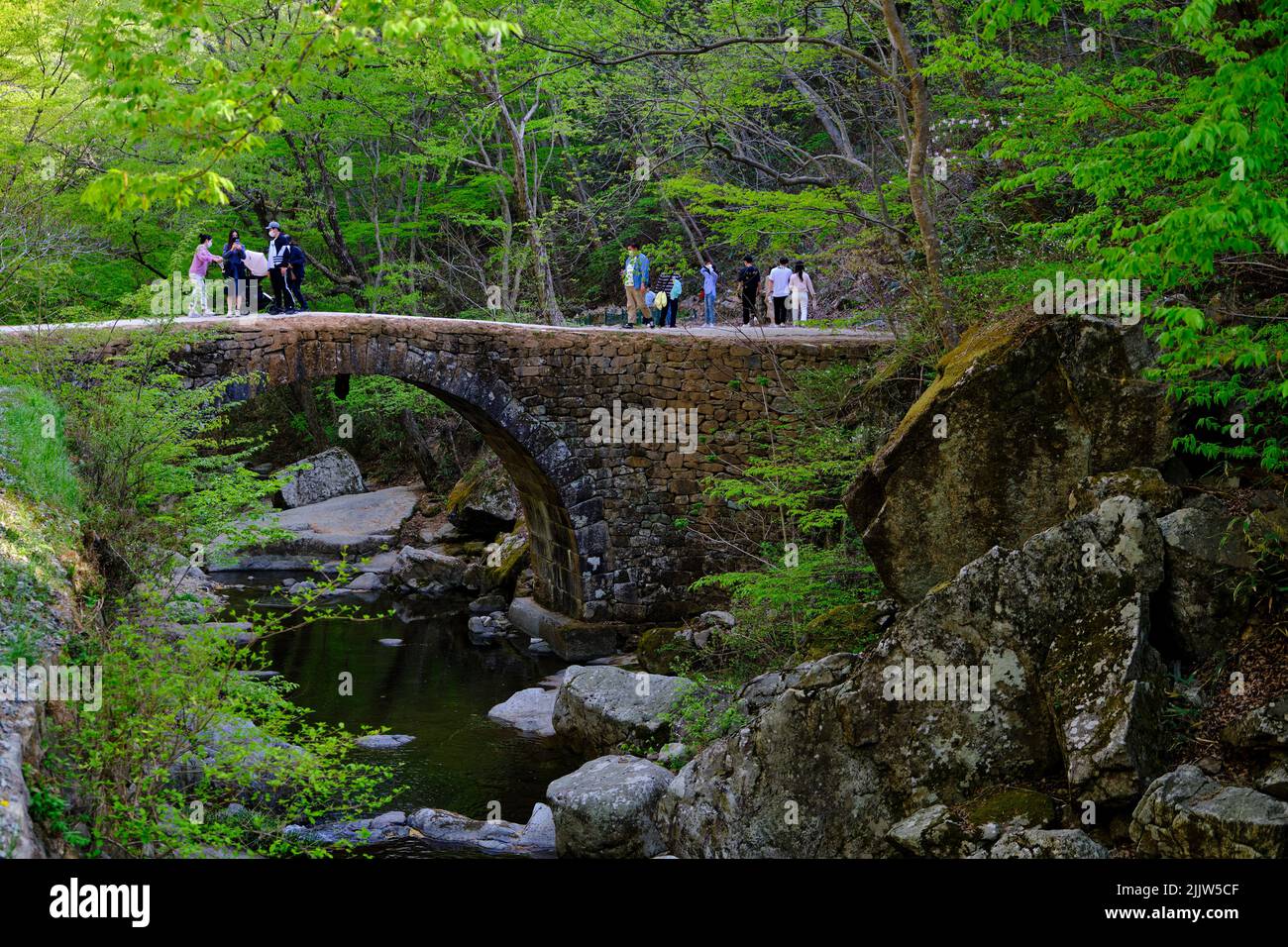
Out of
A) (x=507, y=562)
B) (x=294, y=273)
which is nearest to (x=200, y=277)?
(x=294, y=273)

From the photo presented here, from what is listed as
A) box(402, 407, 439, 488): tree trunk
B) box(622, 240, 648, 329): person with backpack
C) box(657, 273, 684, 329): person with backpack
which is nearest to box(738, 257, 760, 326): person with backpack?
box(657, 273, 684, 329): person with backpack

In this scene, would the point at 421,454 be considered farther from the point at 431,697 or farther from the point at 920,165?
the point at 920,165

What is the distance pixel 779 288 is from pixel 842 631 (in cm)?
819

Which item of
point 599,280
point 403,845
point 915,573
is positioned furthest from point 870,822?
point 599,280

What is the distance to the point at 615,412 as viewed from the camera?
1509cm

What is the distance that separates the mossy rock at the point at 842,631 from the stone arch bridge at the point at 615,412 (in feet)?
18.5

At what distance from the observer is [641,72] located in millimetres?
15461

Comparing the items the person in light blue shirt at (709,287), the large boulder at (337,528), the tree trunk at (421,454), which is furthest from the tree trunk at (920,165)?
the tree trunk at (421,454)

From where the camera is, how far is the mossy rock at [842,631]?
353 inches

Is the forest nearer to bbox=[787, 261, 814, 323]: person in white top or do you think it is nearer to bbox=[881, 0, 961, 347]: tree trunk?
bbox=[881, 0, 961, 347]: tree trunk

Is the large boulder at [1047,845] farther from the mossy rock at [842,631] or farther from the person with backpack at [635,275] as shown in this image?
the person with backpack at [635,275]

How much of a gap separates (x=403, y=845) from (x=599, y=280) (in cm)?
1874

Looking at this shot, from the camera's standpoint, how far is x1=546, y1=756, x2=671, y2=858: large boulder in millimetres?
8188
